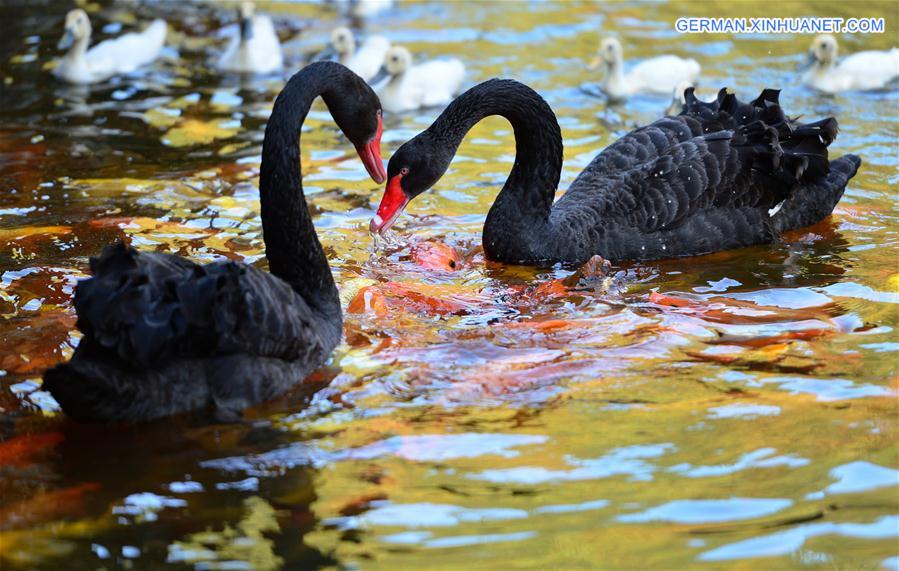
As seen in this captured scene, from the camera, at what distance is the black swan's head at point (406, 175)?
552cm

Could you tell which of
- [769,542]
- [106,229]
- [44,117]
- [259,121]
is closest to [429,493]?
[769,542]

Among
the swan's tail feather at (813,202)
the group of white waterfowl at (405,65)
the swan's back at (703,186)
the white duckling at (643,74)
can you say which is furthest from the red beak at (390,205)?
the white duckling at (643,74)

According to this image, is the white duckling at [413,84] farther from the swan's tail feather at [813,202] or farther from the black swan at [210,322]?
the black swan at [210,322]

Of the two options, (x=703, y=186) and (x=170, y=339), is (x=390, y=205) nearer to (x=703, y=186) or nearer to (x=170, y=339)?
(x=703, y=186)

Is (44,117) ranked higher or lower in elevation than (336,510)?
higher

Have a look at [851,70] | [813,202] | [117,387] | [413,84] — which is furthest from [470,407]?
[851,70]

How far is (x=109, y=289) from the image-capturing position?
3754mm

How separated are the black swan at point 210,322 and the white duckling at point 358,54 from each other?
17.1 feet

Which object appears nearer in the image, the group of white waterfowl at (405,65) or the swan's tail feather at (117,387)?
the swan's tail feather at (117,387)

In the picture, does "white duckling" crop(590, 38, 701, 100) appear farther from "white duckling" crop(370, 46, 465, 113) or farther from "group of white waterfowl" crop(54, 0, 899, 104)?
"white duckling" crop(370, 46, 465, 113)

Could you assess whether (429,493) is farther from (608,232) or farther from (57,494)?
(608,232)

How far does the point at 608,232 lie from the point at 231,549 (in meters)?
3.02

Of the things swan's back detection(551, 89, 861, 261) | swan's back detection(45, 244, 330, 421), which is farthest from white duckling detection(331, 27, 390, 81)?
swan's back detection(45, 244, 330, 421)

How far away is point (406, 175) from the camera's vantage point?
5531 millimetres
